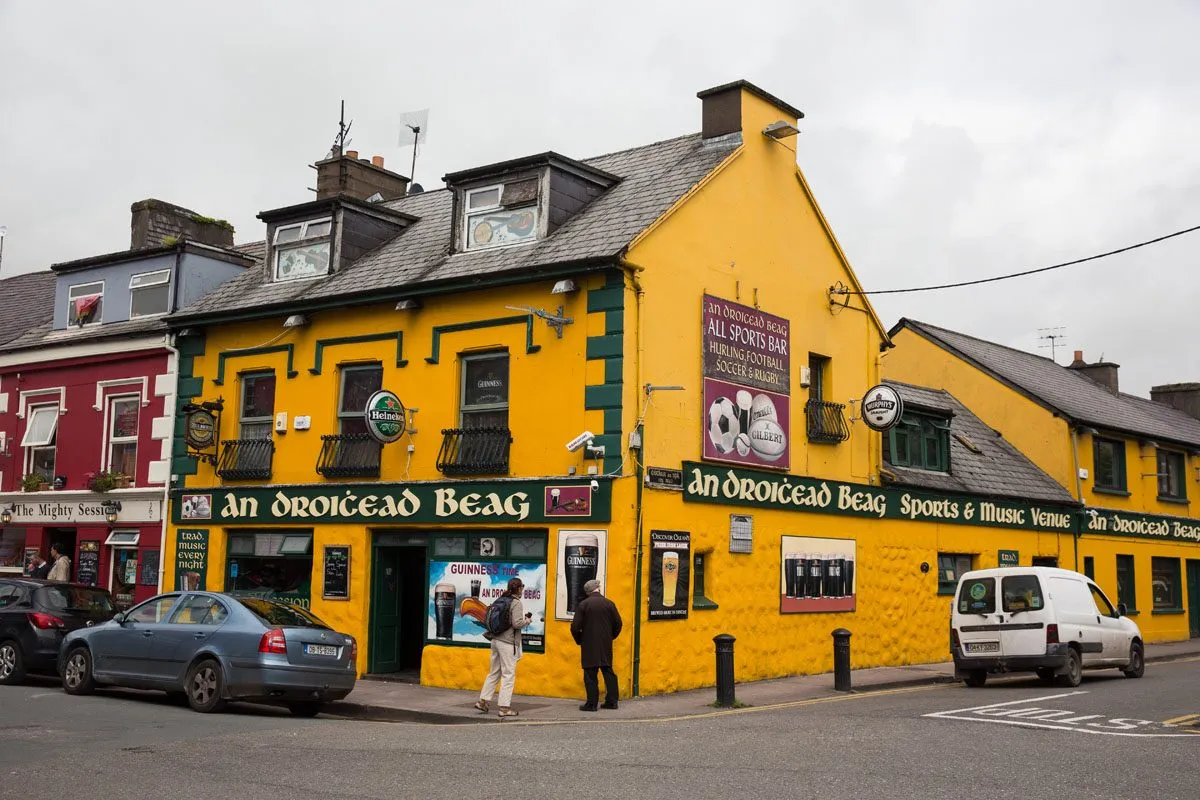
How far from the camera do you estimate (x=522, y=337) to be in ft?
59.0

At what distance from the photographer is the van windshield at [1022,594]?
17.9 metres

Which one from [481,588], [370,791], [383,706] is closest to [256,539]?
[481,588]

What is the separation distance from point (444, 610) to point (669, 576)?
3524 millimetres

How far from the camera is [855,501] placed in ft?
69.5

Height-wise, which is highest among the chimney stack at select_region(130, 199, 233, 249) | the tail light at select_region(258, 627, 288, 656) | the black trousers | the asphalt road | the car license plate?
the chimney stack at select_region(130, 199, 233, 249)

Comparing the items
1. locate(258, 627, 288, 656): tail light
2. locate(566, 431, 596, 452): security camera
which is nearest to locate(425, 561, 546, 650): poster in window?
locate(566, 431, 596, 452): security camera

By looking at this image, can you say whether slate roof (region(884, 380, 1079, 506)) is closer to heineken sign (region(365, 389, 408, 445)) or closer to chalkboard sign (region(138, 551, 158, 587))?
heineken sign (region(365, 389, 408, 445))

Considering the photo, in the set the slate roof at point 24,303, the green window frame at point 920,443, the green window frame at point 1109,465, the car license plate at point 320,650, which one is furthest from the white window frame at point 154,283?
the green window frame at point 1109,465

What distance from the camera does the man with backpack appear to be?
14930mm

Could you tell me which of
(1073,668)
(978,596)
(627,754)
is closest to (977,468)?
(978,596)

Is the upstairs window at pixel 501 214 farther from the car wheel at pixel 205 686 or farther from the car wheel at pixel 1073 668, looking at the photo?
the car wheel at pixel 1073 668

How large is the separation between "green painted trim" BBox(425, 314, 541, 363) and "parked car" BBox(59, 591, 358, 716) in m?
5.06

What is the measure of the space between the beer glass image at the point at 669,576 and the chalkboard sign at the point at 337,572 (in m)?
5.46

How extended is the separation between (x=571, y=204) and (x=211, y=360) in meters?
7.49
